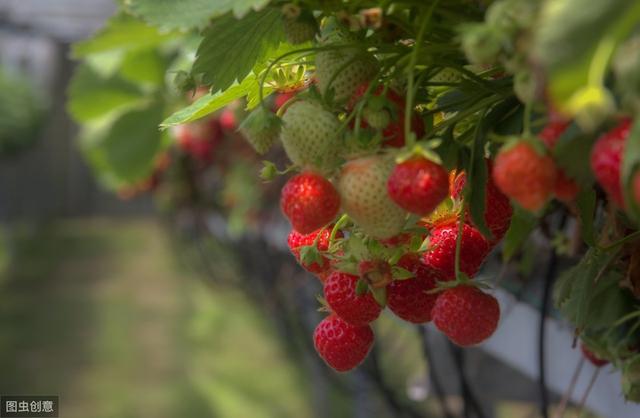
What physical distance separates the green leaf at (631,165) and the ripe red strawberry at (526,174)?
50 millimetres

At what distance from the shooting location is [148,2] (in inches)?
20.9

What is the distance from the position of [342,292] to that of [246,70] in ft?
0.44

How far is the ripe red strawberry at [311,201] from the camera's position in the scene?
48cm

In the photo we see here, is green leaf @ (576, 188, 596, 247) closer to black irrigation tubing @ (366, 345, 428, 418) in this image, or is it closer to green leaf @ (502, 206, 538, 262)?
green leaf @ (502, 206, 538, 262)

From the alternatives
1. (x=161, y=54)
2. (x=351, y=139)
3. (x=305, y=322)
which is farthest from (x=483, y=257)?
(x=305, y=322)

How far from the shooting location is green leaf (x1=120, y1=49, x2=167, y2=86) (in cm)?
238

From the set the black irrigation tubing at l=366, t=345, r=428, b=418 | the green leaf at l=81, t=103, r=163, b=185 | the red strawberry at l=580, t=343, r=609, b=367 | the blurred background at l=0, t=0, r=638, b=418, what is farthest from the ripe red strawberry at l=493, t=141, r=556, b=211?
the green leaf at l=81, t=103, r=163, b=185

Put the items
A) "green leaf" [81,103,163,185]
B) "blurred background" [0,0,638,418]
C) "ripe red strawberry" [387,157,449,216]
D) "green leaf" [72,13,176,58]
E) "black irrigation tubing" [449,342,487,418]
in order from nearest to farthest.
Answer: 1. "ripe red strawberry" [387,157,449,216]
2. "black irrigation tubing" [449,342,487,418]
3. "green leaf" [72,13,176,58]
4. "blurred background" [0,0,638,418]
5. "green leaf" [81,103,163,185]

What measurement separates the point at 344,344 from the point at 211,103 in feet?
0.53

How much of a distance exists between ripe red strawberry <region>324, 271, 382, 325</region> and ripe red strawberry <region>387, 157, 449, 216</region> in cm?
13

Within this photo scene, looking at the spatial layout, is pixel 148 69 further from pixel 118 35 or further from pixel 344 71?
pixel 344 71

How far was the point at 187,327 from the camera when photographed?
577cm

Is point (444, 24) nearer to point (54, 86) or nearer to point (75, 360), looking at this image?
point (75, 360)

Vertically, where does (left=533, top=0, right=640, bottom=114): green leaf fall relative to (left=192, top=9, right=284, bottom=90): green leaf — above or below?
above
